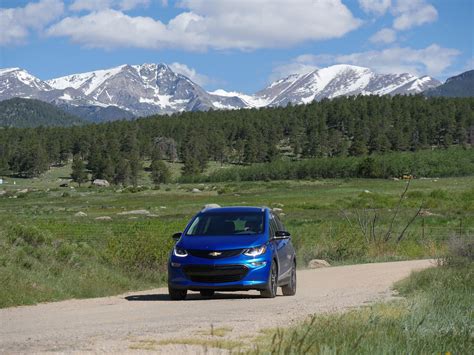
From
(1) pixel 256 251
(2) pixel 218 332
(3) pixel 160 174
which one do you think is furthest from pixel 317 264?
(3) pixel 160 174

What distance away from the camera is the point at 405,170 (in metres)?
158

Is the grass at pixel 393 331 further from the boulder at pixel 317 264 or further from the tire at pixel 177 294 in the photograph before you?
the boulder at pixel 317 264

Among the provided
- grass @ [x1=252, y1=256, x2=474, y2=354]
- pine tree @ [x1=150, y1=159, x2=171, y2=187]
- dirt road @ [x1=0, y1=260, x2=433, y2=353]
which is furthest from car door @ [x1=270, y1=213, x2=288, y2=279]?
pine tree @ [x1=150, y1=159, x2=171, y2=187]

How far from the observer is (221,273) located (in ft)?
50.6

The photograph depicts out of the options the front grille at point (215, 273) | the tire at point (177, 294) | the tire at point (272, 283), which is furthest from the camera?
the tire at point (177, 294)

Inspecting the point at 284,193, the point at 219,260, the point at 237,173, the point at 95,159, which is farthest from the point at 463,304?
the point at 95,159

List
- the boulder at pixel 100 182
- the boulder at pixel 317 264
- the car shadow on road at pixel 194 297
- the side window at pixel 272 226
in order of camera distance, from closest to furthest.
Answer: the car shadow on road at pixel 194 297
the side window at pixel 272 226
the boulder at pixel 317 264
the boulder at pixel 100 182

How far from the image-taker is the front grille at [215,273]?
15.4m

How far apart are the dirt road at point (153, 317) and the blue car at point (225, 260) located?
358 mm

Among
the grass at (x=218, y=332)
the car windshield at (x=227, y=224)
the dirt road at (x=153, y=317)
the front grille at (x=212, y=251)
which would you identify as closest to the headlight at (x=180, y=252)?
the front grille at (x=212, y=251)

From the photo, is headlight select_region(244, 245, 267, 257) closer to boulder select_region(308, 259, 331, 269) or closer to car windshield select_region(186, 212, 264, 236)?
car windshield select_region(186, 212, 264, 236)

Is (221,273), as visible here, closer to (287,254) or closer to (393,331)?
(287,254)

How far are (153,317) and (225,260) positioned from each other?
9.63ft

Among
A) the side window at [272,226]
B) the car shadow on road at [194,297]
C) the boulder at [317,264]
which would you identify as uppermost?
the side window at [272,226]
